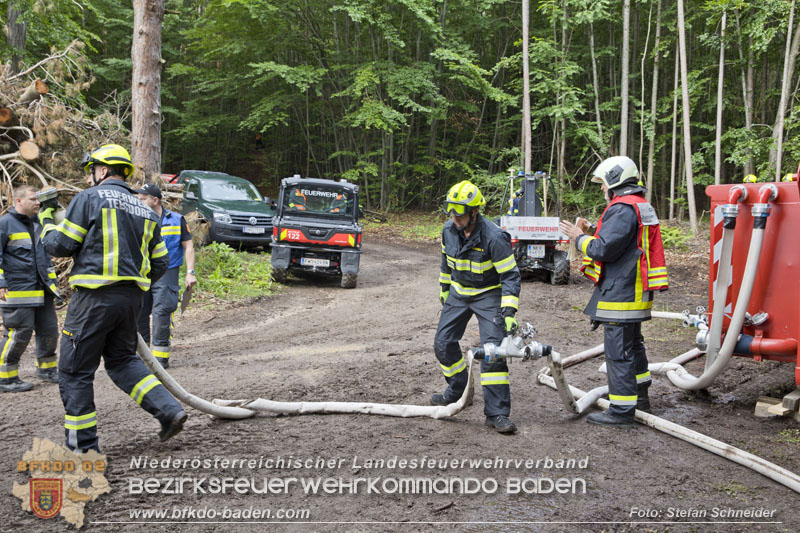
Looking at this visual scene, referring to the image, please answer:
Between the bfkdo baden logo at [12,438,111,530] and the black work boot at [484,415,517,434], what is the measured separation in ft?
8.50

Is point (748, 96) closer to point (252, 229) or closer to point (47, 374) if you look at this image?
point (252, 229)

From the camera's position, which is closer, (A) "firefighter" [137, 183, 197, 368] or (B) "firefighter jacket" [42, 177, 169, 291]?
(B) "firefighter jacket" [42, 177, 169, 291]

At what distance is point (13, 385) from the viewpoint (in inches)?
222

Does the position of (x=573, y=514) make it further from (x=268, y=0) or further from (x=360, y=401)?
→ (x=268, y=0)

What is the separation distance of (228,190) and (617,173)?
1233cm

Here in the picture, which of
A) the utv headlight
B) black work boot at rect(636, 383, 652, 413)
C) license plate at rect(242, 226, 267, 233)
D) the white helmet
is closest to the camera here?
the white helmet

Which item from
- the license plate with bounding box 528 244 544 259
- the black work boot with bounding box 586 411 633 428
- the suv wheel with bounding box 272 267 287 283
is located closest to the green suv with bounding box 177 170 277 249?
the suv wheel with bounding box 272 267 287 283

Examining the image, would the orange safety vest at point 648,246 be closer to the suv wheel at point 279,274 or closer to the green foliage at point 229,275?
the green foliage at point 229,275

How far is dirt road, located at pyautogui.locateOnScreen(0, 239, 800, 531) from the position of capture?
10.7ft

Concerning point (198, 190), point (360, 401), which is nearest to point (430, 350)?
point (360, 401)

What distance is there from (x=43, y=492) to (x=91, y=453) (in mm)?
442

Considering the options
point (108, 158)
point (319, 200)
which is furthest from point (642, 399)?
point (319, 200)

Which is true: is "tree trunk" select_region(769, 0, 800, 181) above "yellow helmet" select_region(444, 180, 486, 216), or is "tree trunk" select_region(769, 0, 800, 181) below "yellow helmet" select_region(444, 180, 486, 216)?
above

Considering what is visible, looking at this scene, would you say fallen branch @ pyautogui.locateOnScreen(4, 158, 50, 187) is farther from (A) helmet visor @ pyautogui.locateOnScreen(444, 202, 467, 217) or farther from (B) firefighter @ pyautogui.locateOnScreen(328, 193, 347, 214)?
(A) helmet visor @ pyautogui.locateOnScreen(444, 202, 467, 217)
